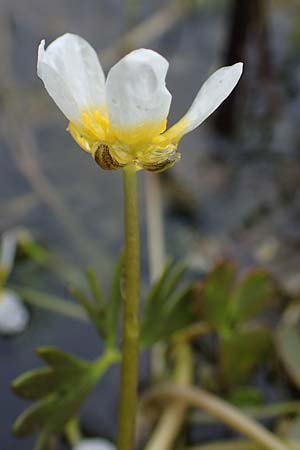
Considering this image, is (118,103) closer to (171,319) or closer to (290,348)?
(171,319)

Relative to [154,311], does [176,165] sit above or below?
above

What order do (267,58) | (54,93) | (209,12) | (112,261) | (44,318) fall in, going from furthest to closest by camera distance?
(209,12) → (267,58) → (112,261) → (44,318) → (54,93)

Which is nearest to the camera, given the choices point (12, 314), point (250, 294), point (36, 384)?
point (36, 384)

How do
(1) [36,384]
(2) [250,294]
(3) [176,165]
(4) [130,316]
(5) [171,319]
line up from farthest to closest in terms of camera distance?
(3) [176,165] → (2) [250,294] → (5) [171,319] → (1) [36,384] → (4) [130,316]

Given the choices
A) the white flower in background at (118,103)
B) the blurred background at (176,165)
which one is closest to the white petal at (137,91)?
the white flower in background at (118,103)

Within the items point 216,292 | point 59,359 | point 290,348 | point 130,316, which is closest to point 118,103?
point 130,316

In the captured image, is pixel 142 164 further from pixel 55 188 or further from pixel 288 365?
pixel 55 188

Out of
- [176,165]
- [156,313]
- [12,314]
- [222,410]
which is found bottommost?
[222,410]

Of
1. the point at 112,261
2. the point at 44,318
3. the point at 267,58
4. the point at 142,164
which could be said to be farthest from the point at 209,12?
the point at 142,164
